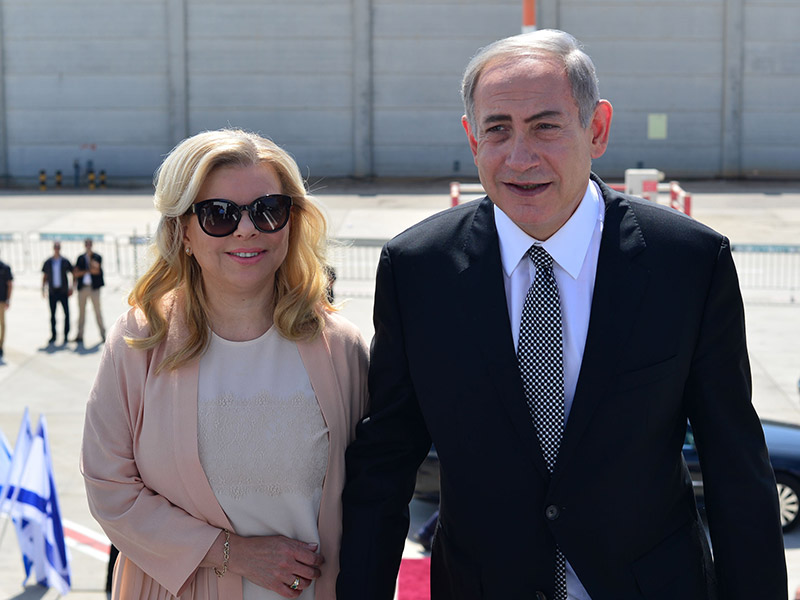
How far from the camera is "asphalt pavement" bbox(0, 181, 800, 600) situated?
8.88 meters

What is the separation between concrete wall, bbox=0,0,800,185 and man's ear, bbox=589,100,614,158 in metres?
31.1

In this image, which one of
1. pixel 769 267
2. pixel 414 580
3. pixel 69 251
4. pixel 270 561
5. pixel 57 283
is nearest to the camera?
pixel 270 561

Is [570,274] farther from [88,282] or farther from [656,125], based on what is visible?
[656,125]

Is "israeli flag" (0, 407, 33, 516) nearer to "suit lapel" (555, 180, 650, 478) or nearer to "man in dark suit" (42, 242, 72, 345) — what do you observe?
"suit lapel" (555, 180, 650, 478)

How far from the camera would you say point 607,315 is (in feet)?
8.73

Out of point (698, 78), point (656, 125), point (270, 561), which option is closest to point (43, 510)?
point (270, 561)

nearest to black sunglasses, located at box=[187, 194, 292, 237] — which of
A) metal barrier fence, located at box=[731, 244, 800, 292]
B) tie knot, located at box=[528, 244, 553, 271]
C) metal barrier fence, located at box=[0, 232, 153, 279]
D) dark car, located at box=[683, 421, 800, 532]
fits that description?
tie knot, located at box=[528, 244, 553, 271]

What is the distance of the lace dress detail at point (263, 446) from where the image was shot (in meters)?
2.96

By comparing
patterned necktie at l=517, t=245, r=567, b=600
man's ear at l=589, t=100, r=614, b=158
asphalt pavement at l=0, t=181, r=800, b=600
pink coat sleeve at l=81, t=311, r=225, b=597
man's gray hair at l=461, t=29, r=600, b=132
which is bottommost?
asphalt pavement at l=0, t=181, r=800, b=600

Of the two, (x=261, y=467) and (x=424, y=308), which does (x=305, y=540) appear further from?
(x=424, y=308)

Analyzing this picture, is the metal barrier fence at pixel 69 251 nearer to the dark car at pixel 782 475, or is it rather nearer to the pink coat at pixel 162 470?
the dark car at pixel 782 475

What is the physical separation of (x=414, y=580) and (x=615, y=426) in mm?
4724

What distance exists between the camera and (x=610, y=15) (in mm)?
33312

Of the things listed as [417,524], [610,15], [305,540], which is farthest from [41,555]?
[610,15]
